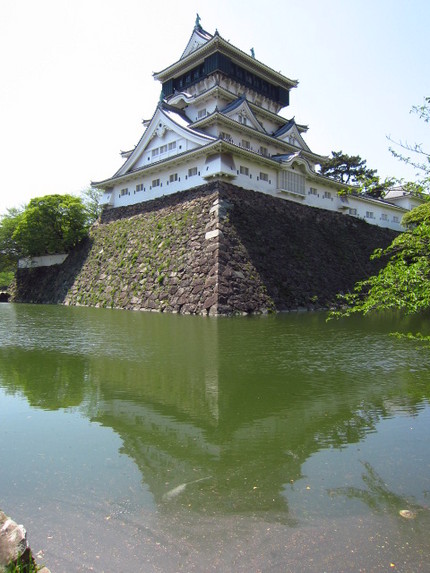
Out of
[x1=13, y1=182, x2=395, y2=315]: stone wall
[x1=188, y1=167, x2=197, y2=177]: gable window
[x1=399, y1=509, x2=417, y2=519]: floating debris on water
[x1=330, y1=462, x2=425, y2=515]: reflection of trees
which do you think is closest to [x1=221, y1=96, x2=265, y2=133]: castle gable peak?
[x1=188, y1=167, x2=197, y2=177]: gable window

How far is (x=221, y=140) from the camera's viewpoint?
18656 millimetres

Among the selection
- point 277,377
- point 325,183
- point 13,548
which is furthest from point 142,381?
point 325,183

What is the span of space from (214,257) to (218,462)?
44.1ft

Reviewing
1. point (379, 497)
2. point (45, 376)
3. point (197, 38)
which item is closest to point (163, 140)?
point (197, 38)

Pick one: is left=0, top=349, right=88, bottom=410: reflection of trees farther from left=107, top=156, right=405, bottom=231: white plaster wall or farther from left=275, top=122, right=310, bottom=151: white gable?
left=275, top=122, right=310, bottom=151: white gable

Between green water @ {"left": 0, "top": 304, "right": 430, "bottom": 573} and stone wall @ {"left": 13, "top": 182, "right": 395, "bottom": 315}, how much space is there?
9.03 m

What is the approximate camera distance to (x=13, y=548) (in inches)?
65.3

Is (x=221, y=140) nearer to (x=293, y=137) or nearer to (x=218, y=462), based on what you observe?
(x=293, y=137)

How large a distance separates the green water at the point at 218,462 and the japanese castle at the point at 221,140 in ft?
49.7

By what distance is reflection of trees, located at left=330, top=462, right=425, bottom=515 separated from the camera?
2580 mm

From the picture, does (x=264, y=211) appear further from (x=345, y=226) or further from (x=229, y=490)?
(x=229, y=490)

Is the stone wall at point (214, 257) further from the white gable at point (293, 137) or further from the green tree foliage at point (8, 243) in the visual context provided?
the green tree foliage at point (8, 243)

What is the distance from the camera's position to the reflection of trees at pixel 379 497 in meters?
2.58

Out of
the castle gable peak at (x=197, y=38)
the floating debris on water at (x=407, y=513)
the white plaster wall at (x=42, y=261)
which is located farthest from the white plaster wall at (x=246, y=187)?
the floating debris on water at (x=407, y=513)
